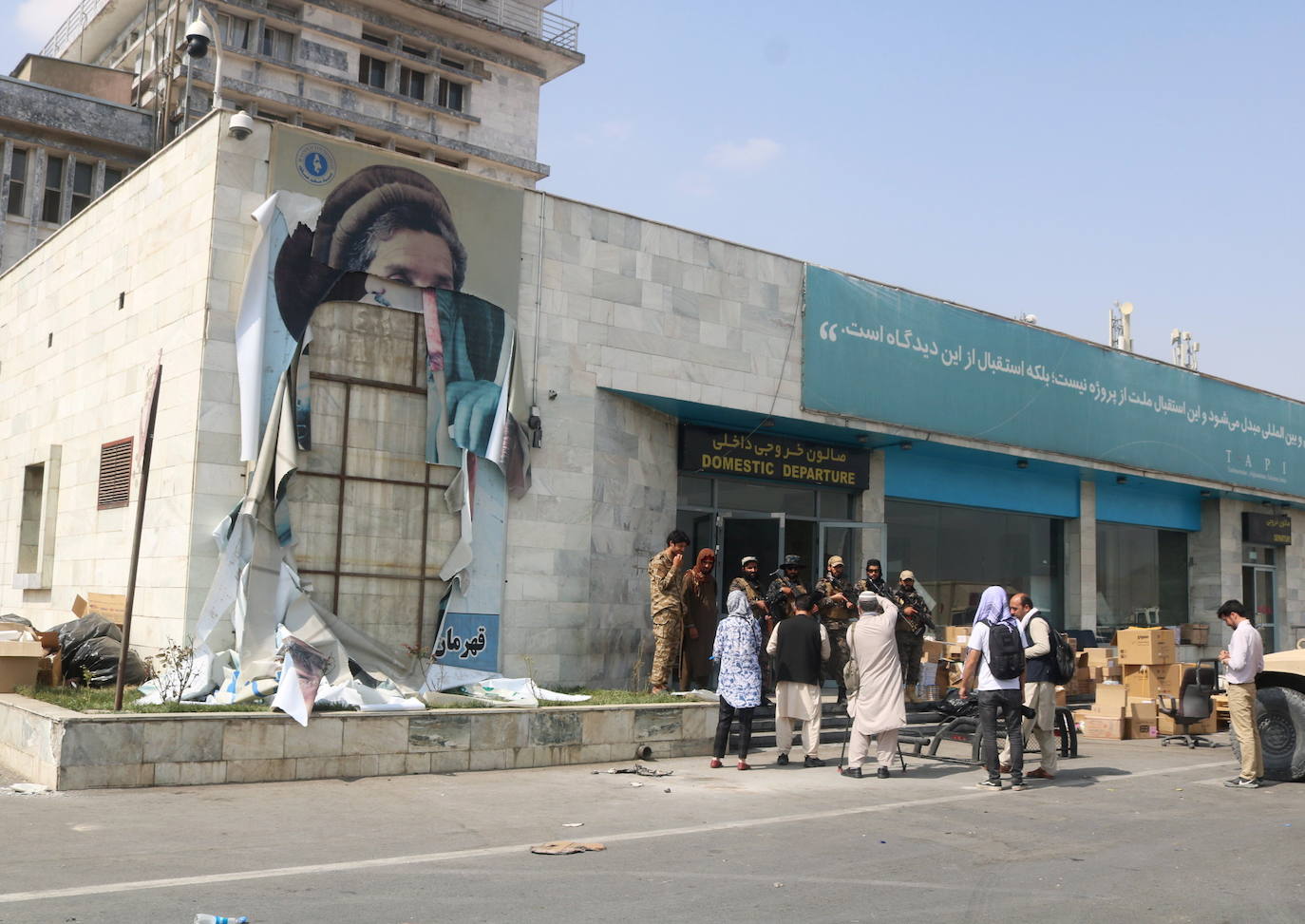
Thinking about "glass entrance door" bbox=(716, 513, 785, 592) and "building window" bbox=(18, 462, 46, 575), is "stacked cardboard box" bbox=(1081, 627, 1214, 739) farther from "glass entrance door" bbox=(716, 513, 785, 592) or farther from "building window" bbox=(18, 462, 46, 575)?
"building window" bbox=(18, 462, 46, 575)

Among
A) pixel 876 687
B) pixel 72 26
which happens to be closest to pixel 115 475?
pixel 876 687

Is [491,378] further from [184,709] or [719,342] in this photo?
[184,709]

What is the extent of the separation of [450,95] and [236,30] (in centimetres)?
761

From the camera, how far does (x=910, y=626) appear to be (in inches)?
570

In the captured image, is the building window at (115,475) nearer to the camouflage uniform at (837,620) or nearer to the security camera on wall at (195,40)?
the security camera on wall at (195,40)

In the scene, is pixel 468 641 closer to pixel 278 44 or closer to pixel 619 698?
pixel 619 698

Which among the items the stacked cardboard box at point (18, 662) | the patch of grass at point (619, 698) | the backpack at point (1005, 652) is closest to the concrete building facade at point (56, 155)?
the stacked cardboard box at point (18, 662)

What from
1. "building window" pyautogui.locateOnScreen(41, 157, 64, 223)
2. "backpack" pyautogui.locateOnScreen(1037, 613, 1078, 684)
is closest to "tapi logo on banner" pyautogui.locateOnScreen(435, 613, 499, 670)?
"backpack" pyautogui.locateOnScreen(1037, 613, 1078, 684)

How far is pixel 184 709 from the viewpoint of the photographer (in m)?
9.76

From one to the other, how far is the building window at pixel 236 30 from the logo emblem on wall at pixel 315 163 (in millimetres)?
29611

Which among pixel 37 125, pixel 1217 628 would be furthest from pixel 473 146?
pixel 1217 628

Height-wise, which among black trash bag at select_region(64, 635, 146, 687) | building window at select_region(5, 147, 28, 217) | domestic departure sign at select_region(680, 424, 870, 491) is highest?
building window at select_region(5, 147, 28, 217)

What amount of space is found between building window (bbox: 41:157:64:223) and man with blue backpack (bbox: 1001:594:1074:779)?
31185 millimetres

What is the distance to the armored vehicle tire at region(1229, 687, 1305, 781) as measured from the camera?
11.2 meters
